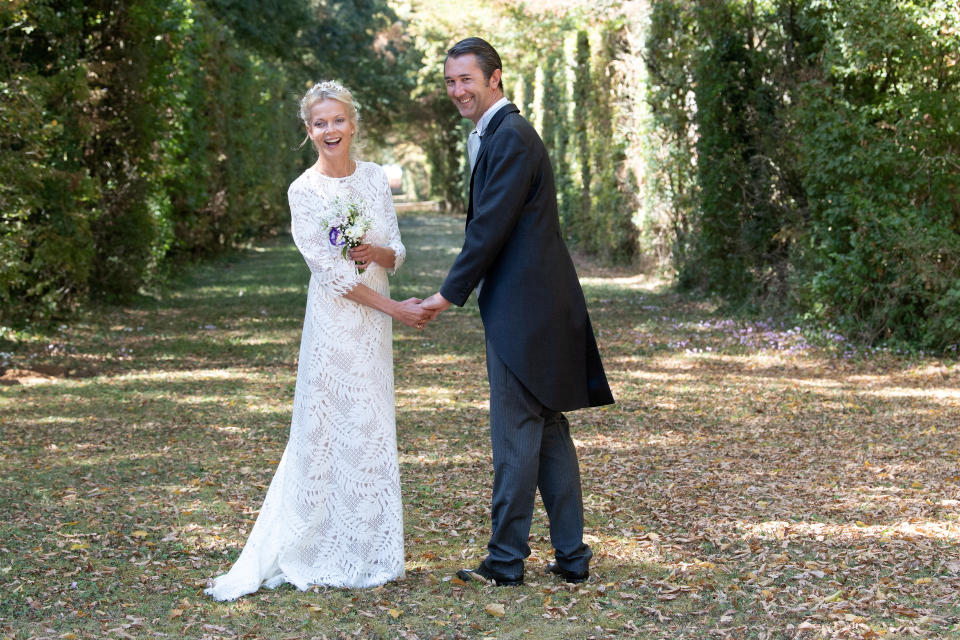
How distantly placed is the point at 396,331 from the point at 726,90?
4523 millimetres

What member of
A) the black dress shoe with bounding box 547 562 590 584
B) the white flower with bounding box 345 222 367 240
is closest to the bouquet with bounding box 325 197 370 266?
the white flower with bounding box 345 222 367 240

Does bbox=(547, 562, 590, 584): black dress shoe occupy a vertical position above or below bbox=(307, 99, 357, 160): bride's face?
below

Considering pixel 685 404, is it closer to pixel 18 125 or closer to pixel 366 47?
pixel 18 125

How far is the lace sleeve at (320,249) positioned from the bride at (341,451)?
0.13ft

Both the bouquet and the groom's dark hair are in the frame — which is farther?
the bouquet

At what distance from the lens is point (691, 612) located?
3.80m

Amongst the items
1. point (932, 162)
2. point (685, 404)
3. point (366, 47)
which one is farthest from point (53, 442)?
point (366, 47)

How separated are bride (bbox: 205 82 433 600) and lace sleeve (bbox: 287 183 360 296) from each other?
0.13ft

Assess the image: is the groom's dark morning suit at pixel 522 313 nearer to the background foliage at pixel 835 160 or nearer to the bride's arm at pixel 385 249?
the bride's arm at pixel 385 249

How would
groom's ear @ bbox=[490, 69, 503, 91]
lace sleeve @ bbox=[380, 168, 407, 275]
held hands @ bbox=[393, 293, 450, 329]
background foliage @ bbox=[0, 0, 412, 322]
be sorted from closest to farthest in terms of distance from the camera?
groom's ear @ bbox=[490, 69, 503, 91] → held hands @ bbox=[393, 293, 450, 329] → lace sleeve @ bbox=[380, 168, 407, 275] → background foliage @ bbox=[0, 0, 412, 322]

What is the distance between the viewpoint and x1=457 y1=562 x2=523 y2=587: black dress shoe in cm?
404

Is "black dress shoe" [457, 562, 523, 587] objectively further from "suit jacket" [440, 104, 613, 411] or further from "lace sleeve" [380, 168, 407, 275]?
"lace sleeve" [380, 168, 407, 275]

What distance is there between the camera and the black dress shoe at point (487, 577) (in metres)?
Answer: 4.04

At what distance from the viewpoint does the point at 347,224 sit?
393 cm
